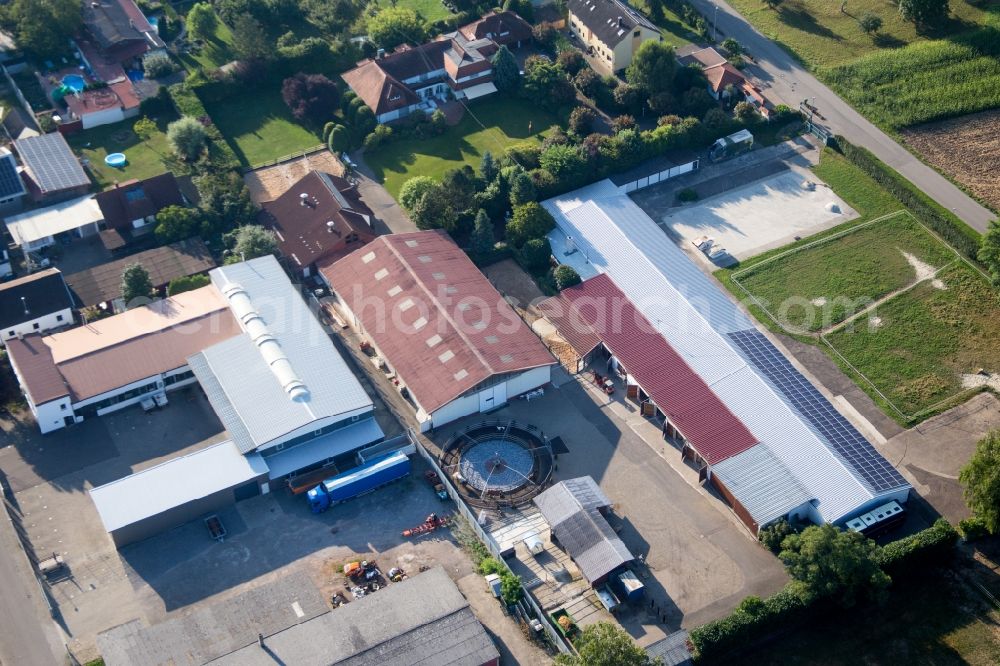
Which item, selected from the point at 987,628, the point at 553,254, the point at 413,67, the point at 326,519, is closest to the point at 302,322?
the point at 326,519

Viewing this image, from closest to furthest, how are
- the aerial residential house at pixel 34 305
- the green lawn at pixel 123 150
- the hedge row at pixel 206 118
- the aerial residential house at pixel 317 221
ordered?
the aerial residential house at pixel 34 305
the aerial residential house at pixel 317 221
the green lawn at pixel 123 150
the hedge row at pixel 206 118

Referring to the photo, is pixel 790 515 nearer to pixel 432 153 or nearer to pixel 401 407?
pixel 401 407

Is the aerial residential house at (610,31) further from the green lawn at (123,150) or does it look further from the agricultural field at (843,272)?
the green lawn at (123,150)

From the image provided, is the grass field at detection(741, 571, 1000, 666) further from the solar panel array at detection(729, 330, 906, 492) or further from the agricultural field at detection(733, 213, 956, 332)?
the agricultural field at detection(733, 213, 956, 332)

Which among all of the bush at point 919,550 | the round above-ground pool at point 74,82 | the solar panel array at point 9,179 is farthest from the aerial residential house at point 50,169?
the bush at point 919,550

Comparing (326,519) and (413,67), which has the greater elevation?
(413,67)

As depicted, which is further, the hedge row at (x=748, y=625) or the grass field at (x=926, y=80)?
the grass field at (x=926, y=80)
